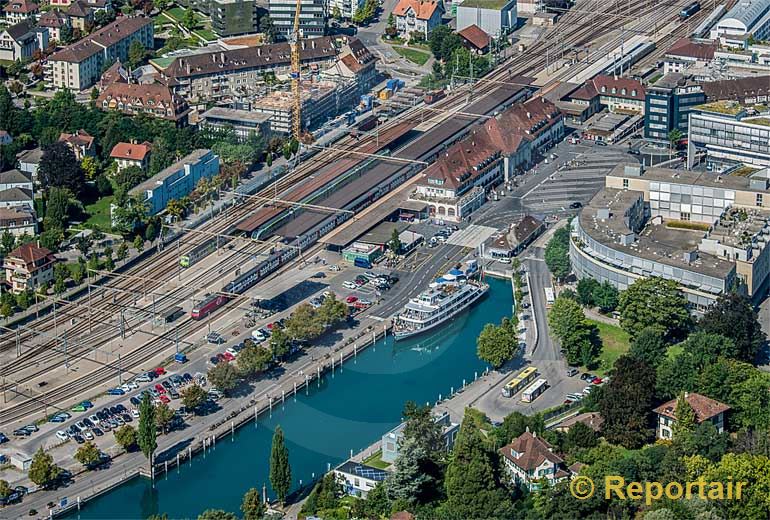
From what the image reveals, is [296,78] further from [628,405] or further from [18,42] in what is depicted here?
[628,405]

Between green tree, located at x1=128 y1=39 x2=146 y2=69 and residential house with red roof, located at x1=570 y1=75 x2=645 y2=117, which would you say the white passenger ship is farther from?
green tree, located at x1=128 y1=39 x2=146 y2=69

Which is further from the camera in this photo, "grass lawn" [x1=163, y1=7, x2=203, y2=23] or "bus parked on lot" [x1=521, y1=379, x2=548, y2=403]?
"grass lawn" [x1=163, y1=7, x2=203, y2=23]

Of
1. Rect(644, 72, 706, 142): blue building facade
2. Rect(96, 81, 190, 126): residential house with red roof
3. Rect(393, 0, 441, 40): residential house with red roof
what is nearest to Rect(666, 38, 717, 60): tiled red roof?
Rect(644, 72, 706, 142): blue building facade

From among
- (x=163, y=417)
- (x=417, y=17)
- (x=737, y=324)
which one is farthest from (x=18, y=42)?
(x=737, y=324)

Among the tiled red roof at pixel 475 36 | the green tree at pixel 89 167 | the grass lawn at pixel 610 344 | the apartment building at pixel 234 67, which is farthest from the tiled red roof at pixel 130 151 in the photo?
the grass lawn at pixel 610 344

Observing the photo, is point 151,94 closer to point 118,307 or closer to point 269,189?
point 269,189

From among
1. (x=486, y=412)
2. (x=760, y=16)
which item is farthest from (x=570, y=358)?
(x=760, y=16)
